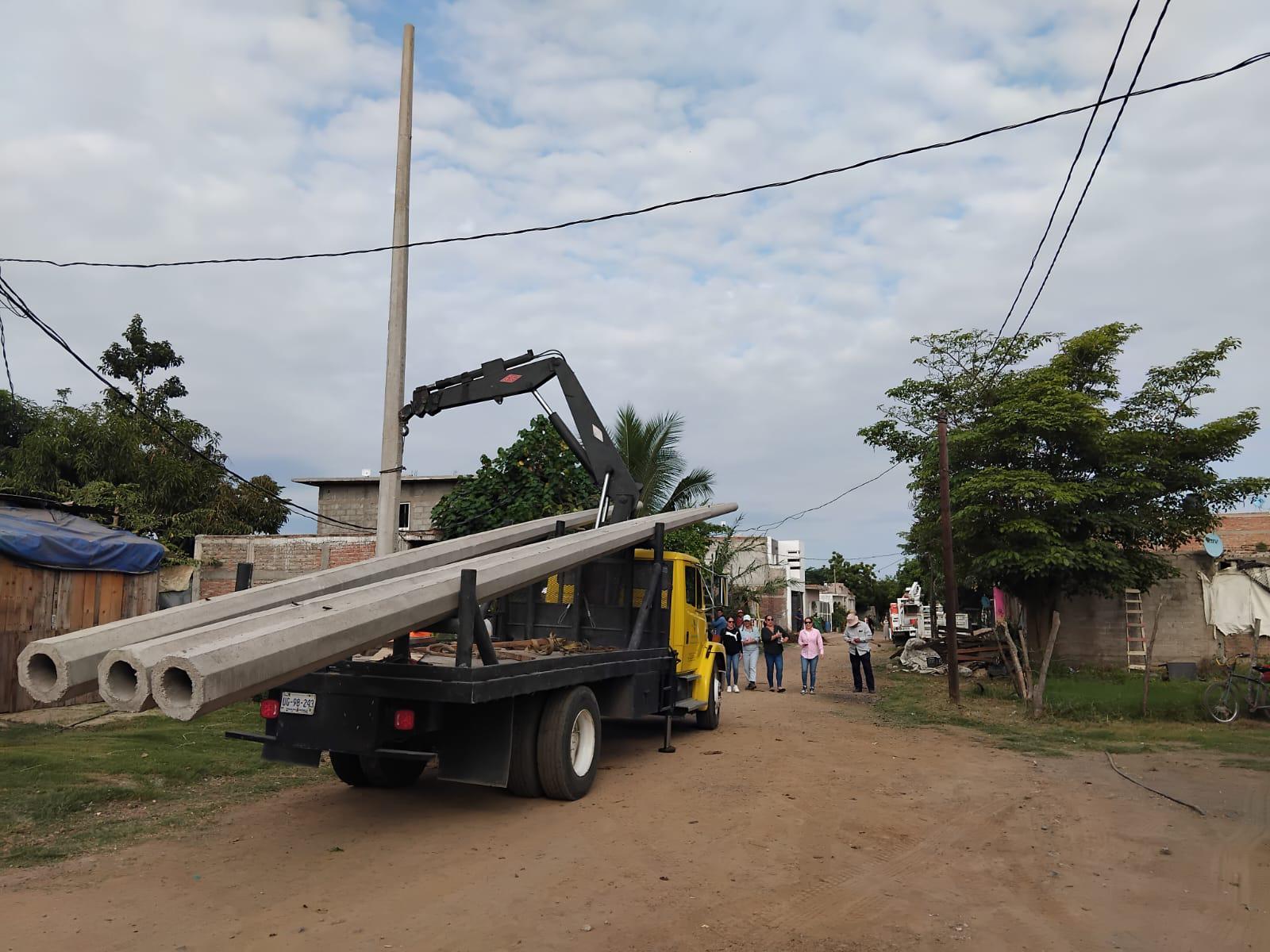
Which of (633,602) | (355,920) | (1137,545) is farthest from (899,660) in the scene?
(355,920)

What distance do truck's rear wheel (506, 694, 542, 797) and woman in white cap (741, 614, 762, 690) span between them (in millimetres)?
11923

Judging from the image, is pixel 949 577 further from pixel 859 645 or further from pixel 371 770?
pixel 371 770

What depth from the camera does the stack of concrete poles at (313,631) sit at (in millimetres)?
4562

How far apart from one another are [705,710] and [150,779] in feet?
21.9

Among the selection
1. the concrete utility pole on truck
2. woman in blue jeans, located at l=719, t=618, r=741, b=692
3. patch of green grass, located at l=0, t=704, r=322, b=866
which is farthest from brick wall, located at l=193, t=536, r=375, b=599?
the concrete utility pole on truck

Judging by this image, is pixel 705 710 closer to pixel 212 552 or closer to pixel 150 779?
pixel 150 779

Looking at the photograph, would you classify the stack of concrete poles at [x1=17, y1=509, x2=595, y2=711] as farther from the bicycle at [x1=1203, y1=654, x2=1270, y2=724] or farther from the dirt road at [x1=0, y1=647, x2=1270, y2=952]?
the bicycle at [x1=1203, y1=654, x2=1270, y2=724]

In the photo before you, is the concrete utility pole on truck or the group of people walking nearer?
the concrete utility pole on truck

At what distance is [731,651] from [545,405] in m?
8.66

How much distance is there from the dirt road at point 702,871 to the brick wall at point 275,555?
1503 centimetres

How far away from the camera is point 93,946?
4.50 metres

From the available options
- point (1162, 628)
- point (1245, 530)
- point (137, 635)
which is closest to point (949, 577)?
point (1162, 628)

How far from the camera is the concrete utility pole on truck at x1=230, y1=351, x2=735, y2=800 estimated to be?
22.6ft

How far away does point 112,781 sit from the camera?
795cm
